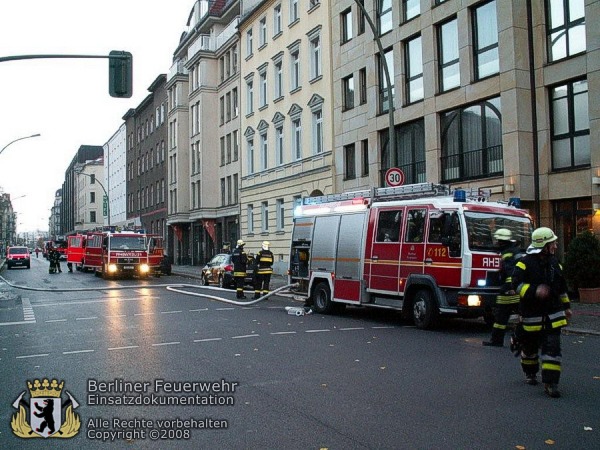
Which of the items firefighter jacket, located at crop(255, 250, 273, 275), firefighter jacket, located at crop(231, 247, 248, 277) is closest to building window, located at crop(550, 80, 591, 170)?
firefighter jacket, located at crop(255, 250, 273, 275)

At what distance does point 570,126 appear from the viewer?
18.1 metres

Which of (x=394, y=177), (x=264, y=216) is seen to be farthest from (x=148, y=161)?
(x=394, y=177)

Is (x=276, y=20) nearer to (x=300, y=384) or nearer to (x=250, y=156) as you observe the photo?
(x=250, y=156)

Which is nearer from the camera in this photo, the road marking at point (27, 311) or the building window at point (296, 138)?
the road marking at point (27, 311)

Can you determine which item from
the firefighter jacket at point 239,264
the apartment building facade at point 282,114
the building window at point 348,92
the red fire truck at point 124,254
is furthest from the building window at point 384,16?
the red fire truck at point 124,254

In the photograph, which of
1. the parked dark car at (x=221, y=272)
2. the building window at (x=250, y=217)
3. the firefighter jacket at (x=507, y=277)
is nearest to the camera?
the firefighter jacket at (x=507, y=277)

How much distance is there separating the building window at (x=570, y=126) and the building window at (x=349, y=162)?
35.6ft

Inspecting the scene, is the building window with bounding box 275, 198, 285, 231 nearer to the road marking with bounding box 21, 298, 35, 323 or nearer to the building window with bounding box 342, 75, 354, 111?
the building window with bounding box 342, 75, 354, 111

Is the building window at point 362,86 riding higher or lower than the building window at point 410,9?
lower

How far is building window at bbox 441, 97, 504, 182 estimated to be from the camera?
20172 millimetres

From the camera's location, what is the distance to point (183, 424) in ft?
19.8

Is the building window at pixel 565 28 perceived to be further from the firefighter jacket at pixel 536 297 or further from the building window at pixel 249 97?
the building window at pixel 249 97

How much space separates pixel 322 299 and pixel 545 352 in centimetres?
913

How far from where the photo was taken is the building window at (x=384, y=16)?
83.8 ft
